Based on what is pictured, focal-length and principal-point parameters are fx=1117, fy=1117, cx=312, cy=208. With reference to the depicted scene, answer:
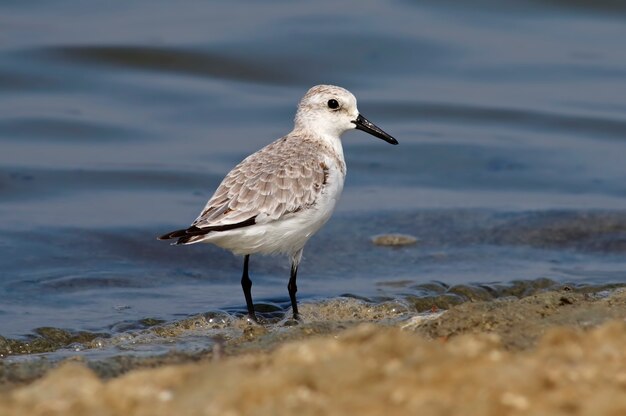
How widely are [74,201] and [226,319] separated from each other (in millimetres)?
3490

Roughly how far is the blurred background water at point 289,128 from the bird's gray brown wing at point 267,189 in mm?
1294

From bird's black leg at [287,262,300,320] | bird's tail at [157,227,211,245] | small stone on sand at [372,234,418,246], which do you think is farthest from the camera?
small stone on sand at [372,234,418,246]

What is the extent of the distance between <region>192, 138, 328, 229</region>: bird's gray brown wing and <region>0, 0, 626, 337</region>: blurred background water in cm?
129

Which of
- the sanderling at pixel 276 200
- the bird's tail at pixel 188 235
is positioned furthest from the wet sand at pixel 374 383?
the sanderling at pixel 276 200

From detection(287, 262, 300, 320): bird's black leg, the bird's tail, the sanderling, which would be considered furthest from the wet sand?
detection(287, 262, 300, 320): bird's black leg

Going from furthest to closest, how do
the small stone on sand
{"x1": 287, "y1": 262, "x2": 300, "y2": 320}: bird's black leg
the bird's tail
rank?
the small stone on sand, {"x1": 287, "y1": 262, "x2": 300, "y2": 320}: bird's black leg, the bird's tail

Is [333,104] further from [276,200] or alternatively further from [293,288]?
[293,288]

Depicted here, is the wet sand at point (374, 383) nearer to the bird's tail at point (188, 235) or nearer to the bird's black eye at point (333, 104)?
the bird's tail at point (188, 235)

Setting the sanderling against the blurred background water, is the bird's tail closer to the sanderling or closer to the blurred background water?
the sanderling

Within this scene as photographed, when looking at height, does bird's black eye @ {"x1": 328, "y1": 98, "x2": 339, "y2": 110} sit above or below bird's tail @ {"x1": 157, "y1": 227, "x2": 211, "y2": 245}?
above

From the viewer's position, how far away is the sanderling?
671 centimetres

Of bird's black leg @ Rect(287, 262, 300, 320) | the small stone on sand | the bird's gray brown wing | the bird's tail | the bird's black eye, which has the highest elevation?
the bird's black eye

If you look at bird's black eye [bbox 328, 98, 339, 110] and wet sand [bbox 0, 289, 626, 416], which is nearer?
wet sand [bbox 0, 289, 626, 416]

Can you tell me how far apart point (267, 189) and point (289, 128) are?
18.3 ft
